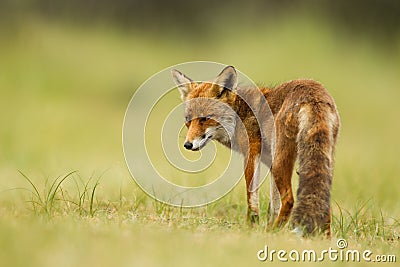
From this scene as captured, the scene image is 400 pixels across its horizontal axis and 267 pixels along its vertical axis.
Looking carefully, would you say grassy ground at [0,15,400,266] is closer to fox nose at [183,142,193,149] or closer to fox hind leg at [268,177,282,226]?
fox hind leg at [268,177,282,226]

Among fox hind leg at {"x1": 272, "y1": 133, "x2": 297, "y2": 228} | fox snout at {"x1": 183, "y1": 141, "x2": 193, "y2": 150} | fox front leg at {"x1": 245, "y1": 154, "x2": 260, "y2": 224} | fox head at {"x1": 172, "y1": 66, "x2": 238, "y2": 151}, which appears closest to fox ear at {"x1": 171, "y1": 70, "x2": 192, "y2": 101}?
fox head at {"x1": 172, "y1": 66, "x2": 238, "y2": 151}

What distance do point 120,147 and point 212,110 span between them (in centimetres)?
637

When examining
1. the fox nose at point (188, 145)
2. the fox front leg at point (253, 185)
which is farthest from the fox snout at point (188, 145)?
the fox front leg at point (253, 185)

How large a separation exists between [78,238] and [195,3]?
17260 millimetres

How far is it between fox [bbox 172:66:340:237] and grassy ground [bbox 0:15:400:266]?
0.25 metres

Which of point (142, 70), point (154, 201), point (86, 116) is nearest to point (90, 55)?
point (142, 70)

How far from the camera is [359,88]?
16688mm

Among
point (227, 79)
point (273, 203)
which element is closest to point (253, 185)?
point (273, 203)

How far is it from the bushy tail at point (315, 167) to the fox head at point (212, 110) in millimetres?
1008

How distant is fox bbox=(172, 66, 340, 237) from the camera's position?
5426mm

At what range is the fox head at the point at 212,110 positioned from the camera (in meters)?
6.50

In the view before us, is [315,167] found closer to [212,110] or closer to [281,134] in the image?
[281,134]

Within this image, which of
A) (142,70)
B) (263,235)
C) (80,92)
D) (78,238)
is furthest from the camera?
(142,70)

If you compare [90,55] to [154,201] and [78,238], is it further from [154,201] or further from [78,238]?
[78,238]
